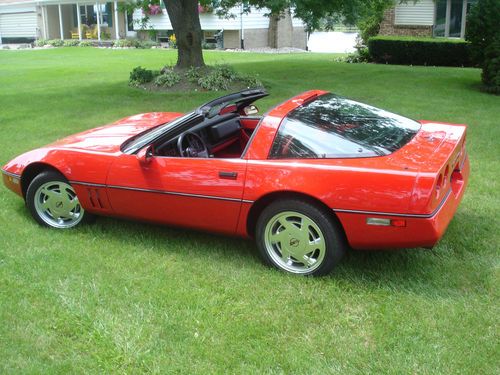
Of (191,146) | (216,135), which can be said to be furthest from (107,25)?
(191,146)

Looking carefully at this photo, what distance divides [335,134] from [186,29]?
1053cm

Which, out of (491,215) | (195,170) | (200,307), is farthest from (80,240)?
(491,215)

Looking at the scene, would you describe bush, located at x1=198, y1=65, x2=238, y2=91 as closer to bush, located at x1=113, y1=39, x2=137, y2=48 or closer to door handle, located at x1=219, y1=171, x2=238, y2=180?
door handle, located at x1=219, y1=171, x2=238, y2=180

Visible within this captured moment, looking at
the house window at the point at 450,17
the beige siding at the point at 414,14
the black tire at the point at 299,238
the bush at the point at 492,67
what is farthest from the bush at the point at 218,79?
the house window at the point at 450,17

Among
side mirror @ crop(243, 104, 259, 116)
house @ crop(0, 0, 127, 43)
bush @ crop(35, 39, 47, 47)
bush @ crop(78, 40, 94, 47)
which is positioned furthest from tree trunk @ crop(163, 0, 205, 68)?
bush @ crop(35, 39, 47, 47)

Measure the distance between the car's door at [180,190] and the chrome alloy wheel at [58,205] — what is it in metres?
0.54

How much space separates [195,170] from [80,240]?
1312 mm

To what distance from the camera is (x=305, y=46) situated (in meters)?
35.2

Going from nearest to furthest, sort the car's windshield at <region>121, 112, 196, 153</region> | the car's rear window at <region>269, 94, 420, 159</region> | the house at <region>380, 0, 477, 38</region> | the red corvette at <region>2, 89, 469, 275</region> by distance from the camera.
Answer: the red corvette at <region>2, 89, 469, 275</region>, the car's rear window at <region>269, 94, 420, 159</region>, the car's windshield at <region>121, 112, 196, 153</region>, the house at <region>380, 0, 477, 38</region>

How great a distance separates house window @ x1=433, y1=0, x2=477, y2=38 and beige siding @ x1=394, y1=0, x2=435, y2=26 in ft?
1.14

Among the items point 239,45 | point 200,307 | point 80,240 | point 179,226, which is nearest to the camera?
point 200,307

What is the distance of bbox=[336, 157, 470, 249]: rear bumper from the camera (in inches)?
141

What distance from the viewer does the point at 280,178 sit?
395 centimetres

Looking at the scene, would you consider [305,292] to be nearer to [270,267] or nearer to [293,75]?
[270,267]
